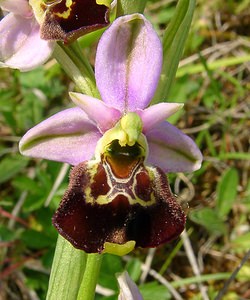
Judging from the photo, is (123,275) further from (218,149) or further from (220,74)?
(220,74)

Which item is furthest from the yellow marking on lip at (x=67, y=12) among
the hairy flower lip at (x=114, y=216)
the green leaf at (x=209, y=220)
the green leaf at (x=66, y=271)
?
the green leaf at (x=209, y=220)

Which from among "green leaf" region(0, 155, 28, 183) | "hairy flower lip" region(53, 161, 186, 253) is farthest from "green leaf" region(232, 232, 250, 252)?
"hairy flower lip" region(53, 161, 186, 253)

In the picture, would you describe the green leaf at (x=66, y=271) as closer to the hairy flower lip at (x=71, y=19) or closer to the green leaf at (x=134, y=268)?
the green leaf at (x=134, y=268)

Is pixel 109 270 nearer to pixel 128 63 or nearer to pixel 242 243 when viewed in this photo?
pixel 242 243

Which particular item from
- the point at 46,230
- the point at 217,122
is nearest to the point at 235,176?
the point at 217,122

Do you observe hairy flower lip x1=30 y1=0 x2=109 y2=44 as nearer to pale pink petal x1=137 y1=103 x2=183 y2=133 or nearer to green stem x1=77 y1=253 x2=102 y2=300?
Answer: pale pink petal x1=137 y1=103 x2=183 y2=133
